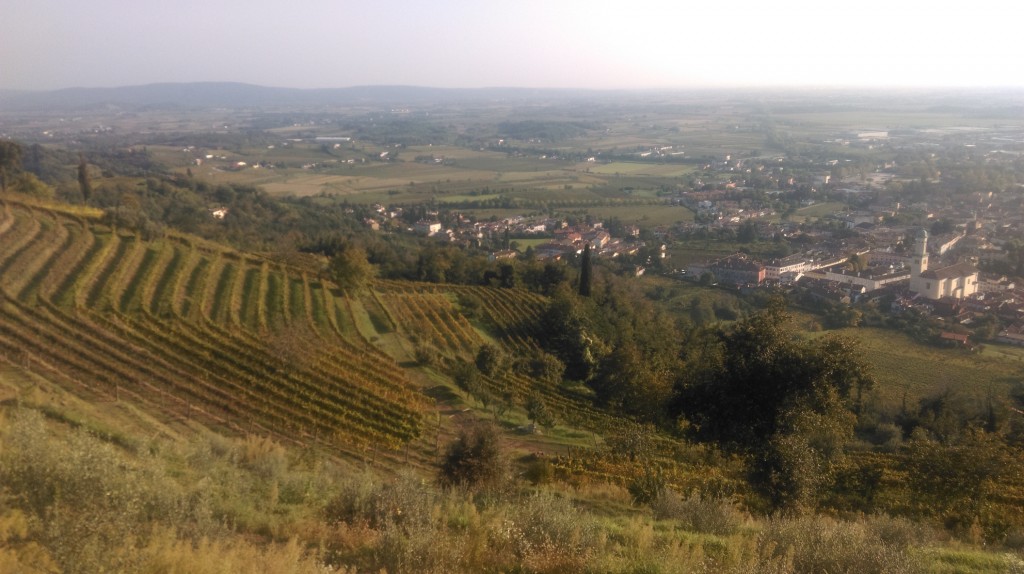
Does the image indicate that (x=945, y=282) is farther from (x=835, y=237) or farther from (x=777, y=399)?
(x=777, y=399)

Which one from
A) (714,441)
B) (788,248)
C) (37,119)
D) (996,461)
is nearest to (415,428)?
(714,441)

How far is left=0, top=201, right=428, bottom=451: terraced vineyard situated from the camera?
13844 millimetres

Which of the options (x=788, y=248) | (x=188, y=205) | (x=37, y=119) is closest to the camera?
(x=188, y=205)

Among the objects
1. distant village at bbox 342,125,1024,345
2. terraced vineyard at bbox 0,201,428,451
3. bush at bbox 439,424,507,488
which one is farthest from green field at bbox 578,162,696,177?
bush at bbox 439,424,507,488

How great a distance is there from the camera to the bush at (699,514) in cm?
718

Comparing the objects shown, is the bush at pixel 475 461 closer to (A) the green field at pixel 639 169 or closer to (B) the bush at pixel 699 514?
(B) the bush at pixel 699 514

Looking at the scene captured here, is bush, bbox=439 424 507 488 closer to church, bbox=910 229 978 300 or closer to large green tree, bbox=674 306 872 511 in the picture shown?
large green tree, bbox=674 306 872 511

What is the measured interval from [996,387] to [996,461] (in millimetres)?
19259

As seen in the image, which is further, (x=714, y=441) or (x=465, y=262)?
(x=465, y=262)

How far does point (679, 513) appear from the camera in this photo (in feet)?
25.6

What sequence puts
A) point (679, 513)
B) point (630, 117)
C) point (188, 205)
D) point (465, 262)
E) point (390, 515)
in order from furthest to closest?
point (630, 117), point (188, 205), point (465, 262), point (679, 513), point (390, 515)

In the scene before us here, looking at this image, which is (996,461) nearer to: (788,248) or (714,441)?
(714,441)

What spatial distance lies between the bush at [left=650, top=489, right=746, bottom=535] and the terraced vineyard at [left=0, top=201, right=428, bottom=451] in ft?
24.8

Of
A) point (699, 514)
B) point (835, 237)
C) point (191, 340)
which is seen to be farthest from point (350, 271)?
point (835, 237)
